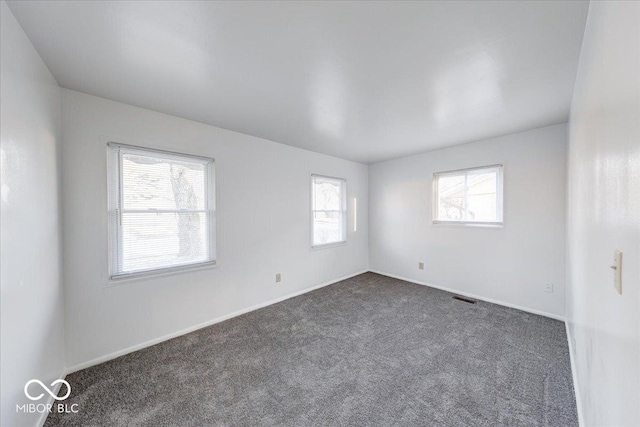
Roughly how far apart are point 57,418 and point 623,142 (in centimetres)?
328

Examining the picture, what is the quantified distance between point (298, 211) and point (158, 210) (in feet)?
6.42

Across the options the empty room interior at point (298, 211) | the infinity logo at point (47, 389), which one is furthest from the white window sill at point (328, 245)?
the infinity logo at point (47, 389)

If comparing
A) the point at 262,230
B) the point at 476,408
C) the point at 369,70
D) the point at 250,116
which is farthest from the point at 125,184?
the point at 476,408

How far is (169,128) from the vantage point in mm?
2627

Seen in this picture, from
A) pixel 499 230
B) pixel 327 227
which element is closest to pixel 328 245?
pixel 327 227

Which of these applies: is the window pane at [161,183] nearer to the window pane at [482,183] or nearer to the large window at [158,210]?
the large window at [158,210]

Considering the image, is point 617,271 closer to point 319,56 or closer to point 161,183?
point 319,56

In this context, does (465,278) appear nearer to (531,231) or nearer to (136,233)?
(531,231)

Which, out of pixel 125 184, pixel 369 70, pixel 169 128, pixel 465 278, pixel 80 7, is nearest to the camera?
pixel 80 7

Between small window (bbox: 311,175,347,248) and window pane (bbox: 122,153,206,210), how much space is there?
1879 millimetres

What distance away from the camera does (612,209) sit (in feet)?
2.88

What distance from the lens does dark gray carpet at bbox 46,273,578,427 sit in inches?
64.2

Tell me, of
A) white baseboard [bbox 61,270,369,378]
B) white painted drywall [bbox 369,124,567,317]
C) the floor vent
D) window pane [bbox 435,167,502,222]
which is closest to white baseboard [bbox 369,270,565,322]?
white painted drywall [bbox 369,124,567,317]

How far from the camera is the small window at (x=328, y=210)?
4281 millimetres
